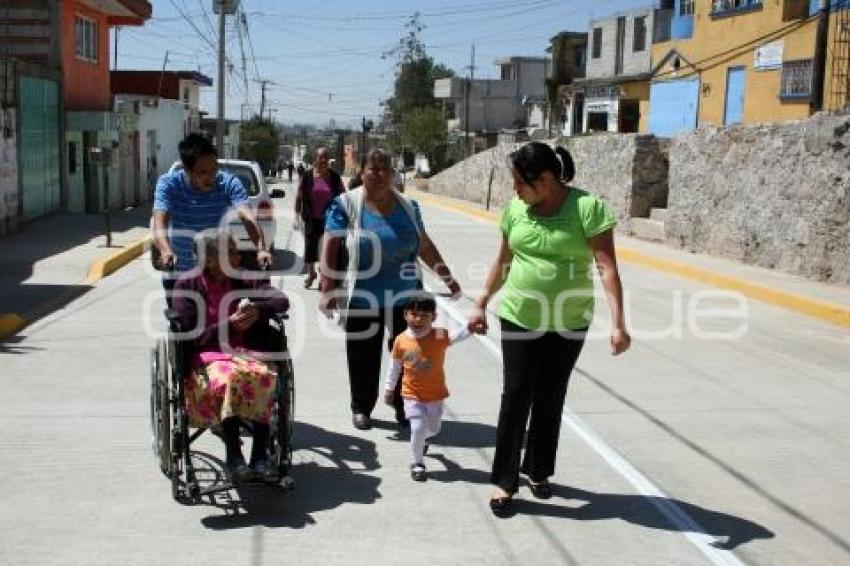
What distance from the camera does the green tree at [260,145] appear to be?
2908 inches

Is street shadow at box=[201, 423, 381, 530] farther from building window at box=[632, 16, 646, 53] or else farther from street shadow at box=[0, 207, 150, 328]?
building window at box=[632, 16, 646, 53]

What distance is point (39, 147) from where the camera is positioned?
67.4ft

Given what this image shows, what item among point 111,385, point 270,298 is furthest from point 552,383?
point 111,385

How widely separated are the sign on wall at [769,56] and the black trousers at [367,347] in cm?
2328

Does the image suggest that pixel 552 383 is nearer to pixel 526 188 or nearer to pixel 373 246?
pixel 526 188

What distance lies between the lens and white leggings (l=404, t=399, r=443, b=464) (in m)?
5.34

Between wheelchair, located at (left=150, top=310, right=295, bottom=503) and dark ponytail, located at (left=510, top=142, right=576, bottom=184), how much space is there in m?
1.41

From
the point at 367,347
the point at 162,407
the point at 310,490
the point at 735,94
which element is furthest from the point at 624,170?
the point at 162,407

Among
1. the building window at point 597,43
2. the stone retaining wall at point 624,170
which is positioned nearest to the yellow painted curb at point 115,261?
the stone retaining wall at point 624,170

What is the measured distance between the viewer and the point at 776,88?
2720cm

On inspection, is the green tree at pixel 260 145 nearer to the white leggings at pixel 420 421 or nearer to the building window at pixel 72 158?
the building window at pixel 72 158

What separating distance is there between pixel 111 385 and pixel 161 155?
28.1 m

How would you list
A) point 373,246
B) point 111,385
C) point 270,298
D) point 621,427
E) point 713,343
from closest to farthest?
point 270,298, point 373,246, point 621,427, point 111,385, point 713,343

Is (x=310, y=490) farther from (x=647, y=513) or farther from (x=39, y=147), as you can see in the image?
(x=39, y=147)
